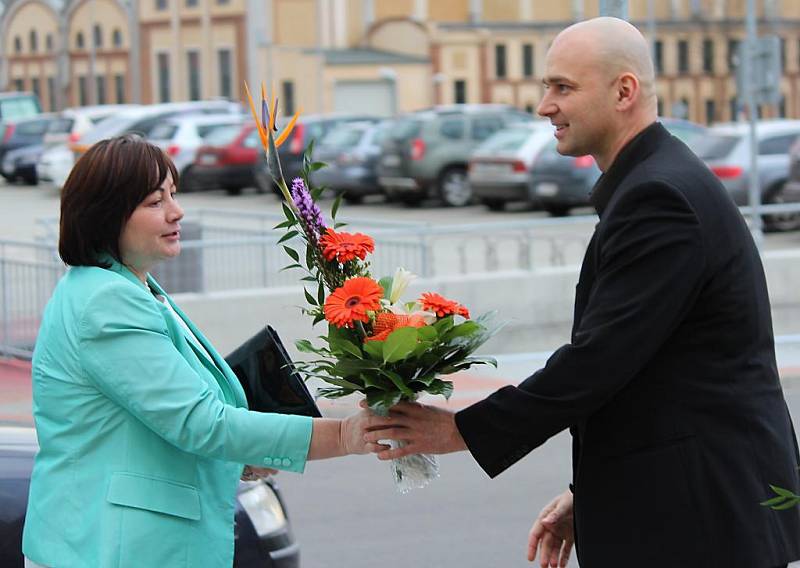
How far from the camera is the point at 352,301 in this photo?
3.36m

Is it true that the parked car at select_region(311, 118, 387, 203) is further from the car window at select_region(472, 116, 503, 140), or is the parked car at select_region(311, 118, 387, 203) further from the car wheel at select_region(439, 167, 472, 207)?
the car window at select_region(472, 116, 503, 140)

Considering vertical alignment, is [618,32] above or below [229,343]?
above

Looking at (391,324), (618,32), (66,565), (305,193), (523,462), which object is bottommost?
(523,462)

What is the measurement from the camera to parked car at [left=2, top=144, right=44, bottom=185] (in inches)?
1527

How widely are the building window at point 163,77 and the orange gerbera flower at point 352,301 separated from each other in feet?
230

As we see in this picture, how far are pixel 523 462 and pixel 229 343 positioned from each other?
391 cm

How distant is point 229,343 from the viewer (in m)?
12.5

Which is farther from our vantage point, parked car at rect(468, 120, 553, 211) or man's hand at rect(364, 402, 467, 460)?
parked car at rect(468, 120, 553, 211)

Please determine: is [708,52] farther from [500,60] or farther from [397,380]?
[397,380]

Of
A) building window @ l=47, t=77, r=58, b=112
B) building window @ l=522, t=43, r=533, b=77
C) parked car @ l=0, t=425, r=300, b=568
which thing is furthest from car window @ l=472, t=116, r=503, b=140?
building window @ l=47, t=77, r=58, b=112

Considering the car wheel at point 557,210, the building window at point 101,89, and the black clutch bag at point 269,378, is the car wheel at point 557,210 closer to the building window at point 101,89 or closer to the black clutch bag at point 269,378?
the black clutch bag at point 269,378

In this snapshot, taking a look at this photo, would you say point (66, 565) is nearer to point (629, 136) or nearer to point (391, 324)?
point (391, 324)

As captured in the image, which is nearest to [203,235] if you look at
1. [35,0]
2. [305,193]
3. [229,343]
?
[229,343]

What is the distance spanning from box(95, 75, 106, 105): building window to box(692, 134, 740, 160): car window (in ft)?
180
